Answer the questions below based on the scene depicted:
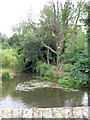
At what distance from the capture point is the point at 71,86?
36.7 feet

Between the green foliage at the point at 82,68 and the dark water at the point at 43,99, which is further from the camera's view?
the dark water at the point at 43,99

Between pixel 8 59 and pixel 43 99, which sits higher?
pixel 8 59

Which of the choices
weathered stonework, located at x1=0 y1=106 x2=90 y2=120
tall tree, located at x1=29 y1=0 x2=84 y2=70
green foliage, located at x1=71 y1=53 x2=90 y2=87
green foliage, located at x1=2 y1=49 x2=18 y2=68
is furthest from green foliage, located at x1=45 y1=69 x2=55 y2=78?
weathered stonework, located at x1=0 y1=106 x2=90 y2=120

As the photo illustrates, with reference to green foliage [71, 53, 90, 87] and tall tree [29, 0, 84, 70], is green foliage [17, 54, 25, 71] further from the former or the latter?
green foliage [71, 53, 90, 87]

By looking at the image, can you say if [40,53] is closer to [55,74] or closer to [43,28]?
[43,28]

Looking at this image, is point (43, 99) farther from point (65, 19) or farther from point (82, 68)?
point (65, 19)

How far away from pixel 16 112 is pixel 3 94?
5.37 m

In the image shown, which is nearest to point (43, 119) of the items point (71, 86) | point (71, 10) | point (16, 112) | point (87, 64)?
point (16, 112)

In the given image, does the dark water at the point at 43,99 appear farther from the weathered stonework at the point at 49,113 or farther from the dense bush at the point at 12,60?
the dense bush at the point at 12,60

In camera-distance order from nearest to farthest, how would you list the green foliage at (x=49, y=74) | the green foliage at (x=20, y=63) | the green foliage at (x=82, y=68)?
1. the green foliage at (x=82, y=68)
2. the green foliage at (x=49, y=74)
3. the green foliage at (x=20, y=63)

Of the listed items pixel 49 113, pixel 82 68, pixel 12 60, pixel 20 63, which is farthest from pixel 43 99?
pixel 20 63

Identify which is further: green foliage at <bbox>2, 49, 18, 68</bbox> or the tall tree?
green foliage at <bbox>2, 49, 18, 68</bbox>

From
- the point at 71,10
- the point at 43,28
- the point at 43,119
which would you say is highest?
the point at 71,10

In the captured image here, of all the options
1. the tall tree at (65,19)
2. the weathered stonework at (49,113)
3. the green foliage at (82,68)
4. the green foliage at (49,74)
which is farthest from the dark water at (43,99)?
the tall tree at (65,19)
